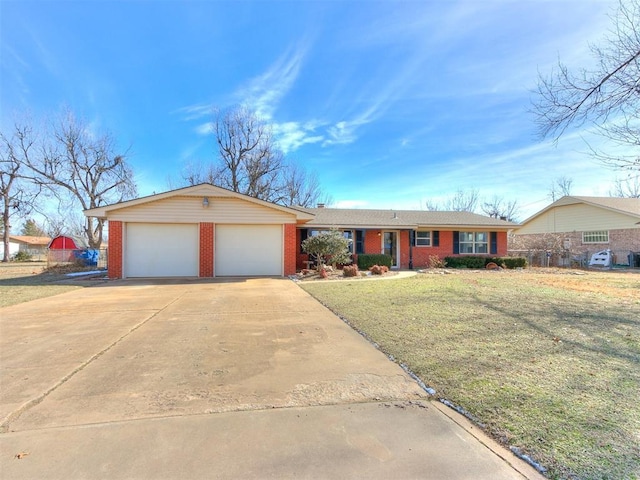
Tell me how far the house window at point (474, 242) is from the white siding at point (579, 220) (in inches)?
385

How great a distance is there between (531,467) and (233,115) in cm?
3320

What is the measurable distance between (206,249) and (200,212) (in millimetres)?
1589

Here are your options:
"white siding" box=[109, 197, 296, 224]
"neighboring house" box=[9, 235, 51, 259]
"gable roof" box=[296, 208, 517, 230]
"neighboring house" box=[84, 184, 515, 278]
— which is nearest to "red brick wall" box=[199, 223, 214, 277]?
"neighboring house" box=[84, 184, 515, 278]

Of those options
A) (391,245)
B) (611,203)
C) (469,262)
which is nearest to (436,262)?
(469,262)

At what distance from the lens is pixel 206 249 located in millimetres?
14078

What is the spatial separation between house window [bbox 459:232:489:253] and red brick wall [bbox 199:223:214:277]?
14168 mm

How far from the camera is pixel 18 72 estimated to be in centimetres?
1209

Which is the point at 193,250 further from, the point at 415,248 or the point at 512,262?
the point at 512,262

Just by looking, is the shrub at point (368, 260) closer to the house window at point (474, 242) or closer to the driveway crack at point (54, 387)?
the house window at point (474, 242)

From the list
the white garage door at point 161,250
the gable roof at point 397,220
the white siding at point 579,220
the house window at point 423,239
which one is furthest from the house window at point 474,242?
the white garage door at point 161,250

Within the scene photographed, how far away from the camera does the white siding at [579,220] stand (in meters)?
23.7

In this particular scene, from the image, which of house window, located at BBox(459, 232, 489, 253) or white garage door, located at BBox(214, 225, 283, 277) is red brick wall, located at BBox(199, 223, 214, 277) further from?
house window, located at BBox(459, 232, 489, 253)

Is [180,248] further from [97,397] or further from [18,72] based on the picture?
[97,397]

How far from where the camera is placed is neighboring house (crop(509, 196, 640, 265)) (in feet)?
74.5
